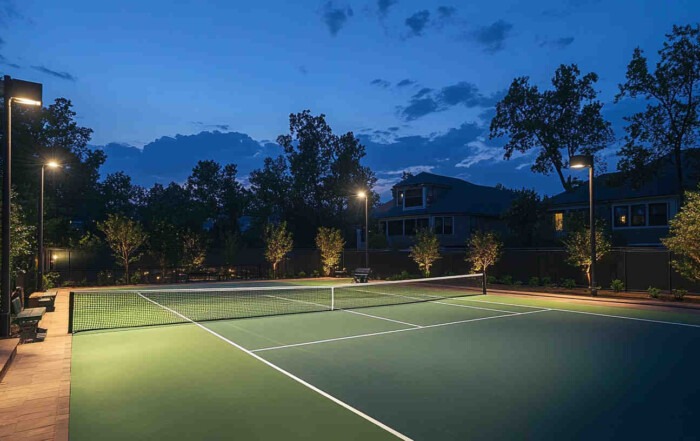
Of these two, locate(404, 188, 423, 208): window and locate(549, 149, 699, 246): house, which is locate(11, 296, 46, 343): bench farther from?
locate(404, 188, 423, 208): window

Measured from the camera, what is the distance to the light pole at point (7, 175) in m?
10.7

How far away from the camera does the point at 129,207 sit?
190 ft

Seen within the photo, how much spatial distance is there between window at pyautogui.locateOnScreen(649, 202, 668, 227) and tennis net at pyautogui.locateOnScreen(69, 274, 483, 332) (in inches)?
642

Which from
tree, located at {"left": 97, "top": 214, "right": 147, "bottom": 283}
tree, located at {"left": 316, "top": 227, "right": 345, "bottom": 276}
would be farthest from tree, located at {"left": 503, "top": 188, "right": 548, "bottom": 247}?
tree, located at {"left": 97, "top": 214, "right": 147, "bottom": 283}

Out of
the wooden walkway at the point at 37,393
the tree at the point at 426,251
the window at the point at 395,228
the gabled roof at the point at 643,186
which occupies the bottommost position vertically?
the wooden walkway at the point at 37,393

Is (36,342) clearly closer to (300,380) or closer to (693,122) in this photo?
(300,380)

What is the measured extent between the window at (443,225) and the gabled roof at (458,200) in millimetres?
886

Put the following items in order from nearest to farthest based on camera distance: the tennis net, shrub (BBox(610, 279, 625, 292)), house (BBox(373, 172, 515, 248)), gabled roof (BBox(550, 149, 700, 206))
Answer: the tennis net, shrub (BBox(610, 279, 625, 292)), gabled roof (BBox(550, 149, 700, 206)), house (BBox(373, 172, 515, 248))

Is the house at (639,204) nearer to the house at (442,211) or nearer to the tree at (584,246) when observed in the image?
the tree at (584,246)

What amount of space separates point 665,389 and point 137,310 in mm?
16374

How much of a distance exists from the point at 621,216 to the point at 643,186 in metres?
3.00

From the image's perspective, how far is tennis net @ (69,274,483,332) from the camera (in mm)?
14859

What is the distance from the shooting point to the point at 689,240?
1798 centimetres

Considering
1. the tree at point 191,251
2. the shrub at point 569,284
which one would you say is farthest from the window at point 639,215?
Answer: the tree at point 191,251
